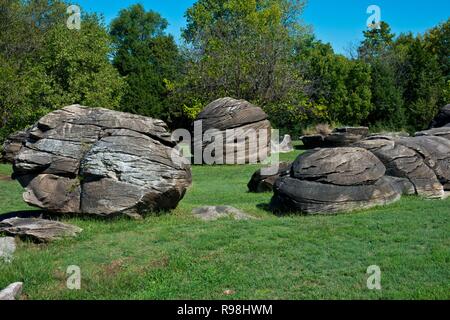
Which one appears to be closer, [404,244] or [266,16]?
[404,244]

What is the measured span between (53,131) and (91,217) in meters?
2.03

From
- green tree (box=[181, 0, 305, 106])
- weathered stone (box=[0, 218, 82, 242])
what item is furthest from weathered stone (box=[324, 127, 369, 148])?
weathered stone (box=[0, 218, 82, 242])

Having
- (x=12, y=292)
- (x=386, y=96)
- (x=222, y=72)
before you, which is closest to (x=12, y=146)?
(x=222, y=72)

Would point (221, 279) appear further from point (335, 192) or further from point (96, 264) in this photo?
point (335, 192)

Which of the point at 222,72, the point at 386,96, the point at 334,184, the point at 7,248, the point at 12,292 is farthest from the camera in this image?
the point at 386,96

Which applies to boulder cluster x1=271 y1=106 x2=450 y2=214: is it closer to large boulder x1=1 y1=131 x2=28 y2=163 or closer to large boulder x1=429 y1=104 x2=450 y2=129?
large boulder x1=429 y1=104 x2=450 y2=129

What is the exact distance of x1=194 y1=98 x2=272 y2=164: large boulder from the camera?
22438 mm

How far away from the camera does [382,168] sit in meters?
11.6

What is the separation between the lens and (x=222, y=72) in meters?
31.2

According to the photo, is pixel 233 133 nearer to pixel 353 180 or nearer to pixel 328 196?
pixel 353 180

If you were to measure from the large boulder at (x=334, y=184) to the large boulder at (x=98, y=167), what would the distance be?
7.35ft

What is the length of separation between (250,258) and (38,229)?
3.76 m
